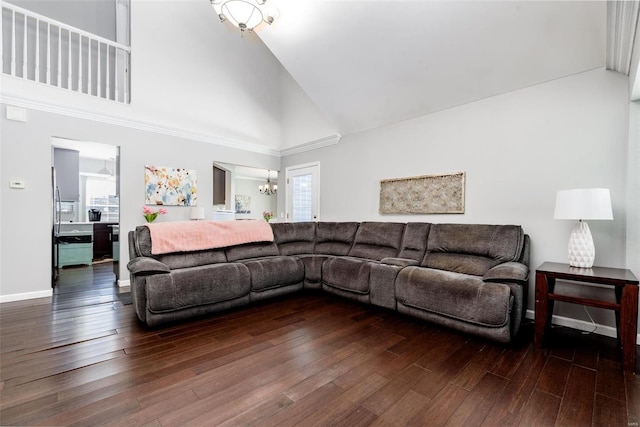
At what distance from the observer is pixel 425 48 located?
313 centimetres

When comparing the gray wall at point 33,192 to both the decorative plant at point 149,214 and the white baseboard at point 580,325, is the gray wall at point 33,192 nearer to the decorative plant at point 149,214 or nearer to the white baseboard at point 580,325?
the decorative plant at point 149,214

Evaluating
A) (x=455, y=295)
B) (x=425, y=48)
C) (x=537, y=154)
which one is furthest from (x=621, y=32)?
(x=455, y=295)

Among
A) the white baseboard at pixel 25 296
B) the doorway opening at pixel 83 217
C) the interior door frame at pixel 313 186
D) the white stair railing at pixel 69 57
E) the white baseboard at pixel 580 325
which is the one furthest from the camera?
the interior door frame at pixel 313 186

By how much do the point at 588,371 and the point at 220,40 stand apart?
6573 mm

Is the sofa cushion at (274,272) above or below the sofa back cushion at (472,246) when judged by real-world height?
below

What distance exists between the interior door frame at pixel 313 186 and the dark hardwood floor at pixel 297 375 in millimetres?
2863

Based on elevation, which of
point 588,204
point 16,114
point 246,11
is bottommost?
point 588,204

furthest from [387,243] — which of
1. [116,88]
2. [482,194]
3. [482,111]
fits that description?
[116,88]

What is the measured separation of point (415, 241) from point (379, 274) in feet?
2.48

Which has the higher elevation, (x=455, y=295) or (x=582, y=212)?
(x=582, y=212)

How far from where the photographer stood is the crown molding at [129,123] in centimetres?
346

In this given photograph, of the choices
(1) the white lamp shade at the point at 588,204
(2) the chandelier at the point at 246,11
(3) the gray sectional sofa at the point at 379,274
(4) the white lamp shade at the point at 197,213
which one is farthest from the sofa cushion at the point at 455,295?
(4) the white lamp shade at the point at 197,213

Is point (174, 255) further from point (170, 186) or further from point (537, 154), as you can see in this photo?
point (537, 154)

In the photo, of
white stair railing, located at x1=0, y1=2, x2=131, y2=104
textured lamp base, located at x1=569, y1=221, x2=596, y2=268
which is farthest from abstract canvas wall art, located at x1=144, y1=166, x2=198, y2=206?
textured lamp base, located at x1=569, y1=221, x2=596, y2=268
